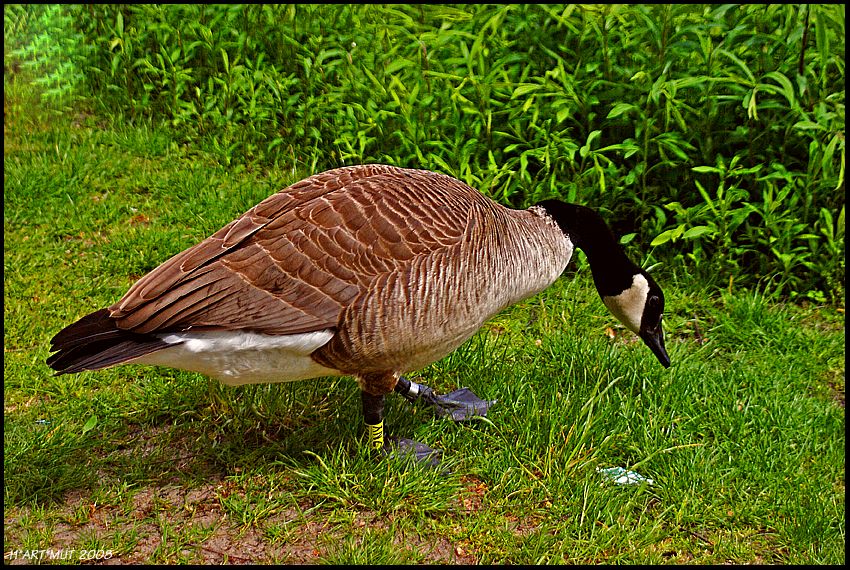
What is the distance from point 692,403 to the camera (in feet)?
14.7

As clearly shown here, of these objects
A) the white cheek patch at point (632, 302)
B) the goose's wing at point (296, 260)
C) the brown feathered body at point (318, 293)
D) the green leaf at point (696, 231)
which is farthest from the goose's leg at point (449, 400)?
the green leaf at point (696, 231)

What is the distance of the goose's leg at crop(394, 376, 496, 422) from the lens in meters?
4.18

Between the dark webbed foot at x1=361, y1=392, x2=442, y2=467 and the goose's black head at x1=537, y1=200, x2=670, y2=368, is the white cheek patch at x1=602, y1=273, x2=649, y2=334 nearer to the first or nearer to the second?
the goose's black head at x1=537, y1=200, x2=670, y2=368

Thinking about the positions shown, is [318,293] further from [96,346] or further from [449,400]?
[449,400]

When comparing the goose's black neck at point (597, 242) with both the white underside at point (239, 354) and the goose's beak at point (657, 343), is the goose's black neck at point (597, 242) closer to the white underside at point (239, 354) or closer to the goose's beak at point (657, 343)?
the goose's beak at point (657, 343)

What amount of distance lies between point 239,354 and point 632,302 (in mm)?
1970

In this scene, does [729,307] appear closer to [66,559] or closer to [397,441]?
[397,441]

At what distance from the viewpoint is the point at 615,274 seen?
4270 millimetres

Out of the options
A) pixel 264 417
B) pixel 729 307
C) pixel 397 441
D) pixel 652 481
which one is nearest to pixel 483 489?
pixel 397 441

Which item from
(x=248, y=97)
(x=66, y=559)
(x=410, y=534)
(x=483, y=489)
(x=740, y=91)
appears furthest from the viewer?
(x=248, y=97)

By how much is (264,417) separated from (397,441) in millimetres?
633

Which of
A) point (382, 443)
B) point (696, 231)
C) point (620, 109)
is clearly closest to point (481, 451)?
point (382, 443)

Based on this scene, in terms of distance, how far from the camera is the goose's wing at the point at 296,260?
332 cm

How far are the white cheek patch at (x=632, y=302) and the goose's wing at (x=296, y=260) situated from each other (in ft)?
3.38
